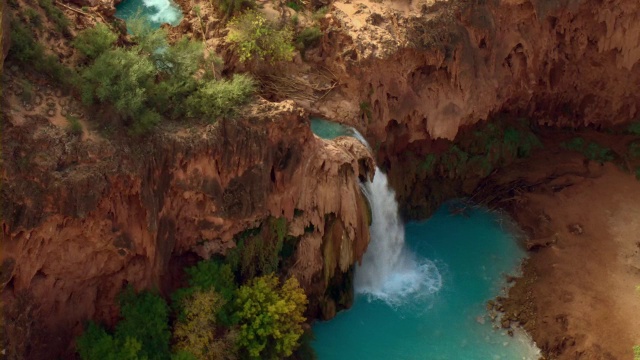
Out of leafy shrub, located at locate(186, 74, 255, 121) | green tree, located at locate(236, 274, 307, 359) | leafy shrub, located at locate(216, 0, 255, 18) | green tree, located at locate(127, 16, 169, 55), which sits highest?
leafy shrub, located at locate(216, 0, 255, 18)

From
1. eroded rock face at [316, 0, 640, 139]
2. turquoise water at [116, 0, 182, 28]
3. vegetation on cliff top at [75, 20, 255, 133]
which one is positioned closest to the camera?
vegetation on cliff top at [75, 20, 255, 133]

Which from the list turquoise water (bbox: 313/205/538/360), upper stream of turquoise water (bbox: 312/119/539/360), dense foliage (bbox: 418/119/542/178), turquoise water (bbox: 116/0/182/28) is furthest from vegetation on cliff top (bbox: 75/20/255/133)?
dense foliage (bbox: 418/119/542/178)

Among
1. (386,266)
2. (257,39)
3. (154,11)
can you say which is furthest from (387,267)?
(154,11)

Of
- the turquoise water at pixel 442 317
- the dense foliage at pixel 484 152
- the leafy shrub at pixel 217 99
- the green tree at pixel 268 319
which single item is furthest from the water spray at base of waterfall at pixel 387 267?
the leafy shrub at pixel 217 99

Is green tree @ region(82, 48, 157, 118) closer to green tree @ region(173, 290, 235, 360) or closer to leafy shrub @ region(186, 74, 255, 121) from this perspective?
leafy shrub @ region(186, 74, 255, 121)

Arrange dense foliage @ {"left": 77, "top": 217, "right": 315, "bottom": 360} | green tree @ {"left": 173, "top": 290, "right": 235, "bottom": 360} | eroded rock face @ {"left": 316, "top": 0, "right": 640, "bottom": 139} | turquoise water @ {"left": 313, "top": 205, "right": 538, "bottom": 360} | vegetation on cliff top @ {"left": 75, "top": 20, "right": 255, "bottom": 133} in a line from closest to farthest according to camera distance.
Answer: vegetation on cliff top @ {"left": 75, "top": 20, "right": 255, "bottom": 133}
dense foliage @ {"left": 77, "top": 217, "right": 315, "bottom": 360}
green tree @ {"left": 173, "top": 290, "right": 235, "bottom": 360}
turquoise water @ {"left": 313, "top": 205, "right": 538, "bottom": 360}
eroded rock face @ {"left": 316, "top": 0, "right": 640, "bottom": 139}

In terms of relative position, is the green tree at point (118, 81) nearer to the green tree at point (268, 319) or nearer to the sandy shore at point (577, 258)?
the green tree at point (268, 319)

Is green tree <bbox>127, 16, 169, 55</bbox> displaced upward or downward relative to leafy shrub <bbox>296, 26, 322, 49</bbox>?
upward
